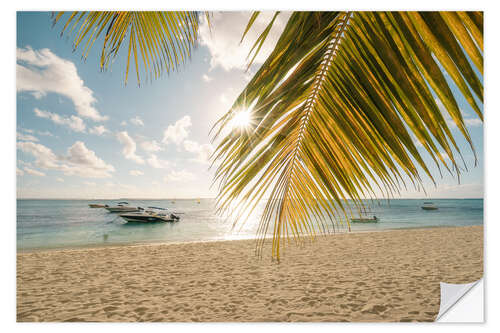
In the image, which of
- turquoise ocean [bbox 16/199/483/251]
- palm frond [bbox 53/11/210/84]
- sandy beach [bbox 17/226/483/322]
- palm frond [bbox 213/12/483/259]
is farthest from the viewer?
sandy beach [bbox 17/226/483/322]

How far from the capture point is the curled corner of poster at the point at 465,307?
1.62 metres

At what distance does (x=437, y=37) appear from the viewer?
0.50 m

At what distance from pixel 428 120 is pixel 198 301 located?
2.23 metres

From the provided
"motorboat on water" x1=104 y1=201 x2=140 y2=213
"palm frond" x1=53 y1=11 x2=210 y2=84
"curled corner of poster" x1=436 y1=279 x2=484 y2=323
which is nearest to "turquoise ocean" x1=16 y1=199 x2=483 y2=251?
"motorboat on water" x1=104 y1=201 x2=140 y2=213

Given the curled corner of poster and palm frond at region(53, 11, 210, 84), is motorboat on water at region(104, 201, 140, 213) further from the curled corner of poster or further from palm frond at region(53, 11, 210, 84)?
the curled corner of poster

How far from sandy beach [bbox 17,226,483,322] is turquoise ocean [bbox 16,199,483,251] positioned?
145 millimetres

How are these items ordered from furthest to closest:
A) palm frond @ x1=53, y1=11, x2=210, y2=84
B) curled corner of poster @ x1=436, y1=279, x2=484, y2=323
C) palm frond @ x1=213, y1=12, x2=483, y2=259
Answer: curled corner of poster @ x1=436, y1=279, x2=484, y2=323, palm frond @ x1=53, y1=11, x2=210, y2=84, palm frond @ x1=213, y1=12, x2=483, y2=259

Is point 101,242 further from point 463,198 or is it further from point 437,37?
point 437,37

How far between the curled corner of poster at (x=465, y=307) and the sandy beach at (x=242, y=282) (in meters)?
0.19

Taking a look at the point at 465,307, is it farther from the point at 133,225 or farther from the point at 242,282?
the point at 133,225

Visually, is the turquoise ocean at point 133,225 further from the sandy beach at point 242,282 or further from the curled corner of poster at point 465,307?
the curled corner of poster at point 465,307

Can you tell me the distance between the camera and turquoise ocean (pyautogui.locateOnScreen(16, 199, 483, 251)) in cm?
178

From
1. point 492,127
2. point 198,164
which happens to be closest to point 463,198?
point 492,127

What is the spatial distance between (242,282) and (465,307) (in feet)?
5.58
